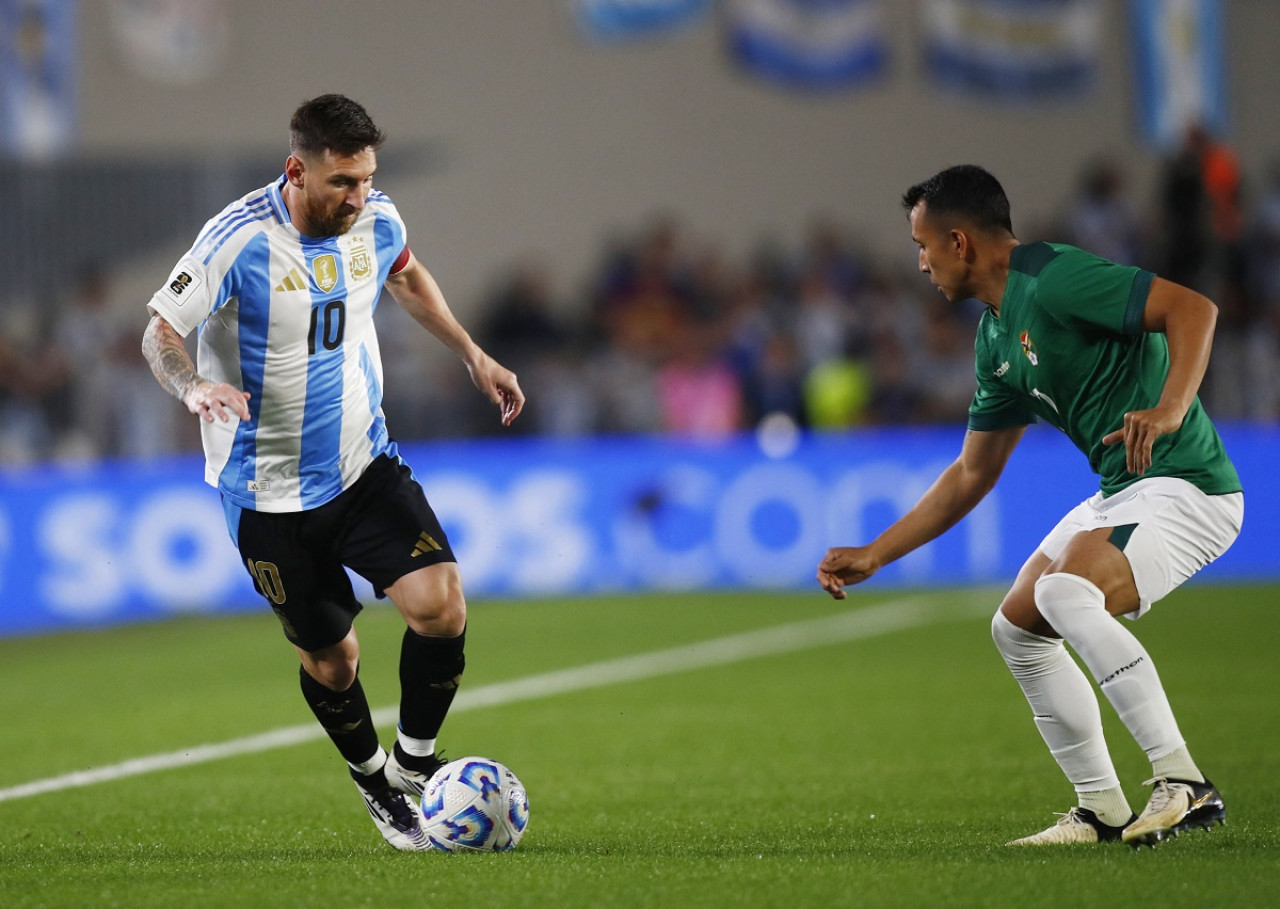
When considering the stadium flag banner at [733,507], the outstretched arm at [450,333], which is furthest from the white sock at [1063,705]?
the stadium flag banner at [733,507]

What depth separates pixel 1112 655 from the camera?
5.37 meters

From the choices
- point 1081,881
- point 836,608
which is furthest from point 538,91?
point 1081,881

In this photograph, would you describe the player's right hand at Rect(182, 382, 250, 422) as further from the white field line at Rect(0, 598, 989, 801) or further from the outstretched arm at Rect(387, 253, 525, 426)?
the white field line at Rect(0, 598, 989, 801)

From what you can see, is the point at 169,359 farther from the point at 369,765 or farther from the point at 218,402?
the point at 369,765

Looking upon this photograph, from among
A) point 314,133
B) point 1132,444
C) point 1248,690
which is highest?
point 314,133

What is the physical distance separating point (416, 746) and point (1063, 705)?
208cm

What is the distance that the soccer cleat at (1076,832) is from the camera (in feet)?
18.4

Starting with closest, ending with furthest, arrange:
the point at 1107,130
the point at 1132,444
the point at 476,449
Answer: the point at 1132,444 < the point at 476,449 < the point at 1107,130

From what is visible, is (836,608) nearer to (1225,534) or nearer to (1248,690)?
(1248,690)

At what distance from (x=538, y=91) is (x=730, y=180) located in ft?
8.31

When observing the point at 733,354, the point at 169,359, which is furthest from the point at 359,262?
the point at 733,354

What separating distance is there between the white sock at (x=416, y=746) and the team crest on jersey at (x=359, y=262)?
149cm

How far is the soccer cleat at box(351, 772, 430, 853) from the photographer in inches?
232

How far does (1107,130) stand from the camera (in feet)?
72.4
